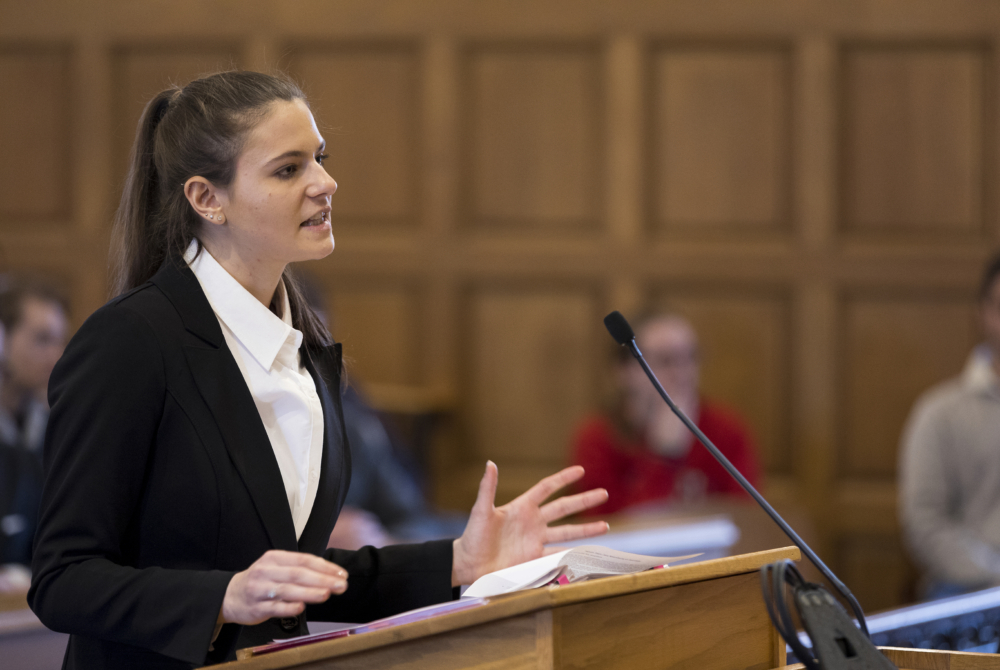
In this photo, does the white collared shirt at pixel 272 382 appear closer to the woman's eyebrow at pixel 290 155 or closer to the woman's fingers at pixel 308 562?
the woman's eyebrow at pixel 290 155

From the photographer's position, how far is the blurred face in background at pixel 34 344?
2947 millimetres

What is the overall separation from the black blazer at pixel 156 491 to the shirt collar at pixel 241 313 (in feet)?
0.08

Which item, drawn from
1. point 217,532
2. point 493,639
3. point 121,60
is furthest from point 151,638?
point 121,60

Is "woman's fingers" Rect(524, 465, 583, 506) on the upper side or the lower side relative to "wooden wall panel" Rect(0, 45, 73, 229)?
lower

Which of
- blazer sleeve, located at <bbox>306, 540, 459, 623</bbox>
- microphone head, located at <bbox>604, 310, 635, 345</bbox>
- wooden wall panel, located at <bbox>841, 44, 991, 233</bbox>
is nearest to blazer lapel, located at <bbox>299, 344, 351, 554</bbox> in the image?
blazer sleeve, located at <bbox>306, 540, 459, 623</bbox>

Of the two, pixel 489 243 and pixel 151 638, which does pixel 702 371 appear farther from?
pixel 151 638

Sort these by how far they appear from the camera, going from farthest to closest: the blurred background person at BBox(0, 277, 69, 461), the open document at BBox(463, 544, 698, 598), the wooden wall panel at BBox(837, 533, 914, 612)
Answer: the wooden wall panel at BBox(837, 533, 914, 612) < the blurred background person at BBox(0, 277, 69, 461) < the open document at BBox(463, 544, 698, 598)

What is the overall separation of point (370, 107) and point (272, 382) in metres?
2.94

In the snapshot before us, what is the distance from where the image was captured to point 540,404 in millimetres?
4133

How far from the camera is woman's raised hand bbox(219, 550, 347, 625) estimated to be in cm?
103

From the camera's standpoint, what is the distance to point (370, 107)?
162 inches

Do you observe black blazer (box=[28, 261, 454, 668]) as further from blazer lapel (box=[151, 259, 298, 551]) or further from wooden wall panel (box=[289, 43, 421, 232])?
wooden wall panel (box=[289, 43, 421, 232])

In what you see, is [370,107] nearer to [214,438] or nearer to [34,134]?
[34,134]

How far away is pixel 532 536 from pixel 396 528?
209cm
